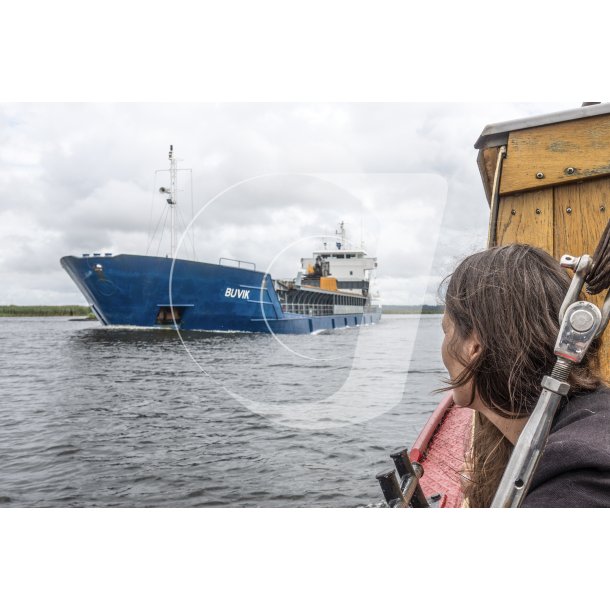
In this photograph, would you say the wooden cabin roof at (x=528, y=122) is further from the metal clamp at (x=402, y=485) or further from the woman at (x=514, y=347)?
the metal clamp at (x=402, y=485)

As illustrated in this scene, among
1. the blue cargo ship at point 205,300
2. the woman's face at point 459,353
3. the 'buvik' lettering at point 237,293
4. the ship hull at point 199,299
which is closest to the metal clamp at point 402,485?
the woman's face at point 459,353

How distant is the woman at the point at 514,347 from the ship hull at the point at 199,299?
846 centimetres

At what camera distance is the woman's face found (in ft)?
2.26

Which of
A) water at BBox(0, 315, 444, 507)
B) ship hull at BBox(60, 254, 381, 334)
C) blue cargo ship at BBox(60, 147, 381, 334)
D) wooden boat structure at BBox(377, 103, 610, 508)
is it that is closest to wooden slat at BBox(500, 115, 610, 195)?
wooden boat structure at BBox(377, 103, 610, 508)

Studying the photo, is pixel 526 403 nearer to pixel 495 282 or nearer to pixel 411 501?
pixel 495 282

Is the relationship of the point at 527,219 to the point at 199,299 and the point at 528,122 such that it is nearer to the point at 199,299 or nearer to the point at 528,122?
the point at 528,122

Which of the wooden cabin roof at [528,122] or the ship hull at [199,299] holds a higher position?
the wooden cabin roof at [528,122]

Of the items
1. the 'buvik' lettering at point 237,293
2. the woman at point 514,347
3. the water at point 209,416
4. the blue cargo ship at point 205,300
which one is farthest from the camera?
the 'buvik' lettering at point 237,293

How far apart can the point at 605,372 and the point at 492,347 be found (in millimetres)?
548

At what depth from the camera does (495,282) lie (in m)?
0.66

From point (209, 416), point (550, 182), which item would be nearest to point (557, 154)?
point (550, 182)

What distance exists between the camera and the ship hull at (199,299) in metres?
9.58
